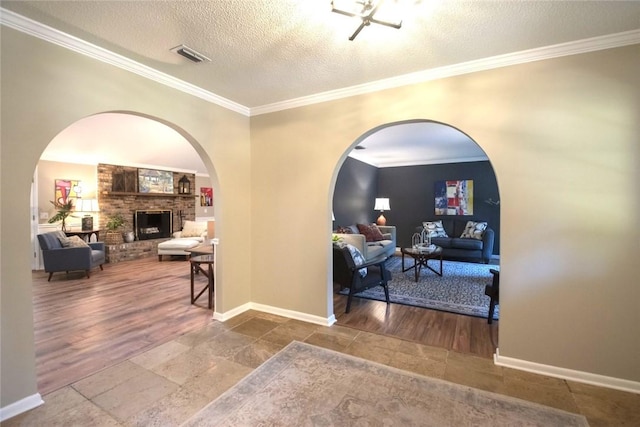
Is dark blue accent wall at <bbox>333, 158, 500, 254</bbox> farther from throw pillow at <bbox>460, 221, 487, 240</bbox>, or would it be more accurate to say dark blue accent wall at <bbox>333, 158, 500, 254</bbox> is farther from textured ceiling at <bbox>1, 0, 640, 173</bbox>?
textured ceiling at <bbox>1, 0, 640, 173</bbox>

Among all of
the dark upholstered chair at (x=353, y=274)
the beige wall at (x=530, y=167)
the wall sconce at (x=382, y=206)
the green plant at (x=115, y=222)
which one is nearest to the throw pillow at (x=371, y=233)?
the wall sconce at (x=382, y=206)

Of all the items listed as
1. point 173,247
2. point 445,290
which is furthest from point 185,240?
point 445,290

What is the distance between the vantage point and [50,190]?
20.4ft

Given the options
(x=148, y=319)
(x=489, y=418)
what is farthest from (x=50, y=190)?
(x=489, y=418)

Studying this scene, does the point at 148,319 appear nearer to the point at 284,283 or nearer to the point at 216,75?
the point at 284,283

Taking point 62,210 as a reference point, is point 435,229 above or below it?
below

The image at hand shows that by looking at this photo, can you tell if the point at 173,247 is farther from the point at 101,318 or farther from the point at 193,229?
the point at 101,318

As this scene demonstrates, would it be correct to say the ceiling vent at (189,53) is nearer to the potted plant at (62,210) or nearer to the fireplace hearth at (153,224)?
the potted plant at (62,210)

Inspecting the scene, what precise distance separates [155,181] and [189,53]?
6534 mm

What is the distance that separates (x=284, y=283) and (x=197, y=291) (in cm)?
186

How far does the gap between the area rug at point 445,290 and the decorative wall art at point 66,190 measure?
6542mm

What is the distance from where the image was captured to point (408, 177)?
27.6 ft

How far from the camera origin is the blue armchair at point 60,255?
16.5 ft

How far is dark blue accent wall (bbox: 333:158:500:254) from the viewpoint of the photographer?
7.12 meters
